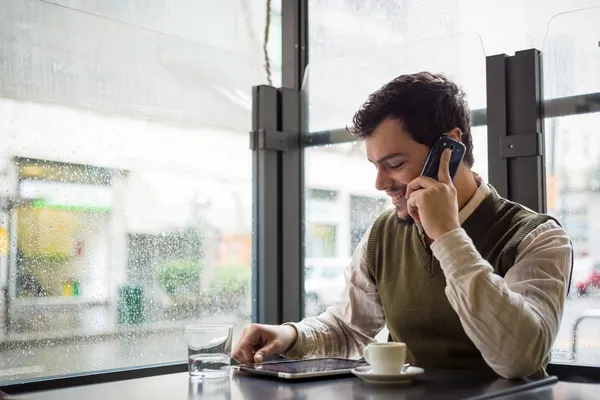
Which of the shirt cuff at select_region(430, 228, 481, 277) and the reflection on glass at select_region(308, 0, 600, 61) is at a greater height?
the reflection on glass at select_region(308, 0, 600, 61)

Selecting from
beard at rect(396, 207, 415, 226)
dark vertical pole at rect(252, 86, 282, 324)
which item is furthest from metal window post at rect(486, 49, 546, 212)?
dark vertical pole at rect(252, 86, 282, 324)

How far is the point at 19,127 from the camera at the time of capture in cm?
190

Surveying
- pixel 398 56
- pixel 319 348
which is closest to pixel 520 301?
pixel 319 348

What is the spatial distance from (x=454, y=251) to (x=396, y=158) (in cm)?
36

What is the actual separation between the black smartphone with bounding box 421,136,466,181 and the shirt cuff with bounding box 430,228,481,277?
0.19m

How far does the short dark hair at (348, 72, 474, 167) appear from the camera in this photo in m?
1.64

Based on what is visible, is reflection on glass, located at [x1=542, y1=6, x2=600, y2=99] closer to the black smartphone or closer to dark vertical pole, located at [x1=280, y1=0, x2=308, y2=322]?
the black smartphone

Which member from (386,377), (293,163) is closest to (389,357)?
(386,377)

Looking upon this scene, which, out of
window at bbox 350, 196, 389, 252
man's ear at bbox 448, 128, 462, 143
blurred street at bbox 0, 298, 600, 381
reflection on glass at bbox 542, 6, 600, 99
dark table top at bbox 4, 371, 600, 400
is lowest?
blurred street at bbox 0, 298, 600, 381

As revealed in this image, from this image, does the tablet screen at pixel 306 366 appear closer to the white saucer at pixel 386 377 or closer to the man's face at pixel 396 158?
the white saucer at pixel 386 377

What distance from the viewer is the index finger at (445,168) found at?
150cm

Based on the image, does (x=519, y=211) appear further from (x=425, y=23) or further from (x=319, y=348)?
(x=425, y=23)

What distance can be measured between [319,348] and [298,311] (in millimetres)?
777

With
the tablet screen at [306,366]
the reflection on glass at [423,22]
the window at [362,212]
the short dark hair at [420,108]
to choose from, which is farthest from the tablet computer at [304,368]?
the reflection on glass at [423,22]
